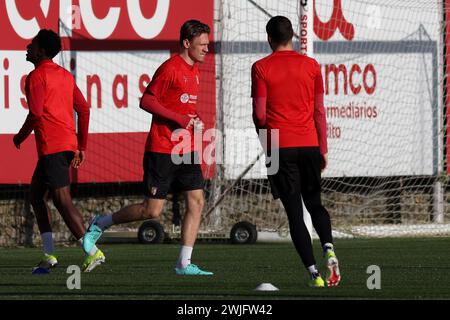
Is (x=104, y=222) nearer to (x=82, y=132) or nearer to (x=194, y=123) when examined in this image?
(x=82, y=132)

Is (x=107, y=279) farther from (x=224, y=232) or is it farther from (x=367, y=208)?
(x=367, y=208)

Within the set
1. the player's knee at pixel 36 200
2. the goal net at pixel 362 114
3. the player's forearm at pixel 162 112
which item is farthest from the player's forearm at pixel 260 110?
the goal net at pixel 362 114

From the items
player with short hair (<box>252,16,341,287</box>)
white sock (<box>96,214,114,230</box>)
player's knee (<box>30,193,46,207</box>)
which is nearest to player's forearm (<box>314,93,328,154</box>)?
player with short hair (<box>252,16,341,287</box>)

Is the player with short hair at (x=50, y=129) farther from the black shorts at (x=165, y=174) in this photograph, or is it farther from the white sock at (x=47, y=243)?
the black shorts at (x=165, y=174)

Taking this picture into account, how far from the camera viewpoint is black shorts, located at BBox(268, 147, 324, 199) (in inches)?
363

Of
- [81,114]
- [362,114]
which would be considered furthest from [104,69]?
[81,114]

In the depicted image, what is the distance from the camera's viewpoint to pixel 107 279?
10.1 metres

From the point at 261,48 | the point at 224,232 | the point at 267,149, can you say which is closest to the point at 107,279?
the point at 267,149

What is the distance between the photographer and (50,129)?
35.8ft

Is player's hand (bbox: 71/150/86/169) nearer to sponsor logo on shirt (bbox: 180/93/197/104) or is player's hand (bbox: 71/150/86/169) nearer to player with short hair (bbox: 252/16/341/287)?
sponsor logo on shirt (bbox: 180/93/197/104)

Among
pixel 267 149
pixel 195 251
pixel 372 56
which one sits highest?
pixel 372 56

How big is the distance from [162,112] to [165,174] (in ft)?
1.71

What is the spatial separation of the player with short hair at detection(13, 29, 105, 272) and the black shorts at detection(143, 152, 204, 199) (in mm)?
747

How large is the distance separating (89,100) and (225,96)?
5.70 feet
